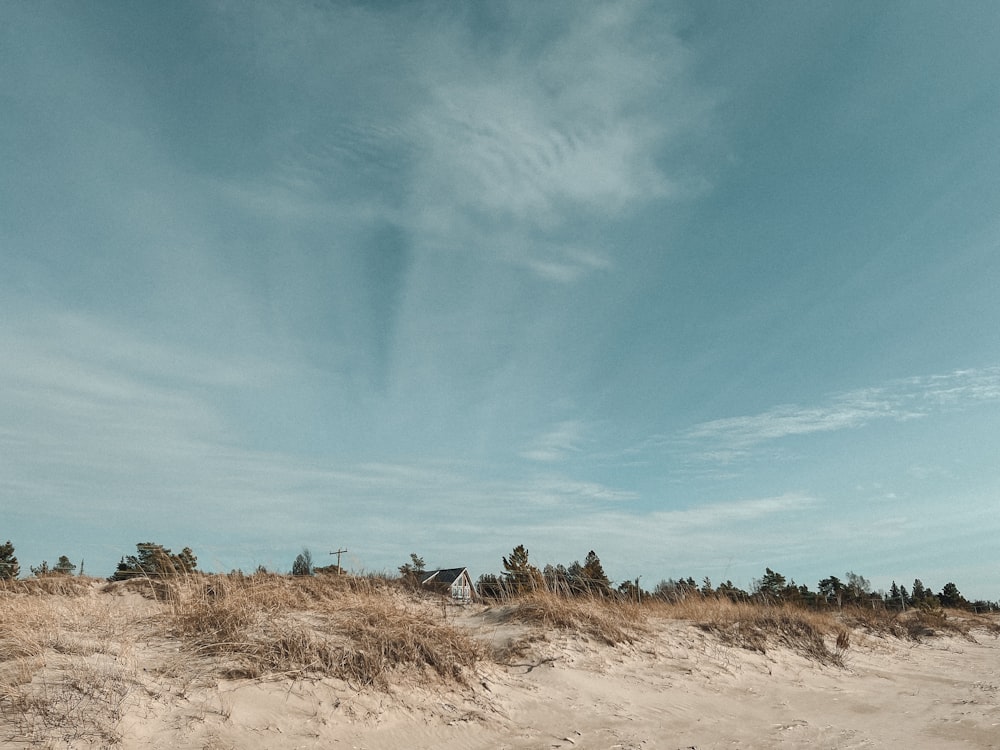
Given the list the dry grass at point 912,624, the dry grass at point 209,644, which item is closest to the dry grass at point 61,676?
the dry grass at point 209,644

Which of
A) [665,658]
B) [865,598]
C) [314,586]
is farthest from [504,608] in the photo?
[865,598]

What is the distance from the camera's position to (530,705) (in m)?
5.59

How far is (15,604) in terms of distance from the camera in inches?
209

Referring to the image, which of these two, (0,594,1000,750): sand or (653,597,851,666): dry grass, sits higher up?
(653,597,851,666): dry grass

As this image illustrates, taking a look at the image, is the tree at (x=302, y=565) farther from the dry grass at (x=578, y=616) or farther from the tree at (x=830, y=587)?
the tree at (x=830, y=587)

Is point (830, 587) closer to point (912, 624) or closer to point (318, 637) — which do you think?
point (912, 624)

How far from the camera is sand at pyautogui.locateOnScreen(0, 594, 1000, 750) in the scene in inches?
156

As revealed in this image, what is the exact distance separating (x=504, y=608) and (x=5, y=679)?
5.99 meters

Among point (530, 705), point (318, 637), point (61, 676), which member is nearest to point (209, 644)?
point (318, 637)

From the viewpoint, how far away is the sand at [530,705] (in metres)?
3.96

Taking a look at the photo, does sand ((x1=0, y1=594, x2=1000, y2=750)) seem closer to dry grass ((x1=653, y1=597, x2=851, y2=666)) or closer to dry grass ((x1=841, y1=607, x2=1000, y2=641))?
dry grass ((x1=653, y1=597, x2=851, y2=666))

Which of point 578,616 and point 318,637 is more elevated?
point 578,616

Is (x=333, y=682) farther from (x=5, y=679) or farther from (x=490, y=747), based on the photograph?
(x=5, y=679)

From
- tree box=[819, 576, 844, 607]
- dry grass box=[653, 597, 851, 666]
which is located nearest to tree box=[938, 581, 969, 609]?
tree box=[819, 576, 844, 607]
